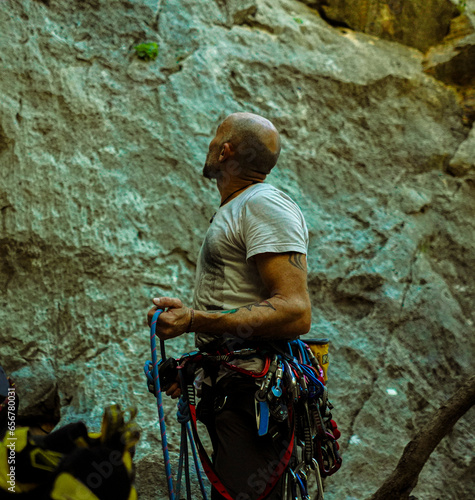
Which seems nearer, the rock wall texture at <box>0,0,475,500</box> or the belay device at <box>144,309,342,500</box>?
the belay device at <box>144,309,342,500</box>

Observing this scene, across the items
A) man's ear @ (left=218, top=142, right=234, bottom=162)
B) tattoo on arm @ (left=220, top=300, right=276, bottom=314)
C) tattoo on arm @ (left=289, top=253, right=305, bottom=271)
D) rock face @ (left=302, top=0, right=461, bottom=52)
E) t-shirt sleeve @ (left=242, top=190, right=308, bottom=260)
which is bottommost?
tattoo on arm @ (left=220, top=300, right=276, bottom=314)

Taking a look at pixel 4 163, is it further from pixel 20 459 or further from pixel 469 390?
pixel 469 390

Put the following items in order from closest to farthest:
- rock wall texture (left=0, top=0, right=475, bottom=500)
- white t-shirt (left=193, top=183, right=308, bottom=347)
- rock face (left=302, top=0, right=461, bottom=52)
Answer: white t-shirt (left=193, top=183, right=308, bottom=347) → rock wall texture (left=0, top=0, right=475, bottom=500) → rock face (left=302, top=0, right=461, bottom=52)

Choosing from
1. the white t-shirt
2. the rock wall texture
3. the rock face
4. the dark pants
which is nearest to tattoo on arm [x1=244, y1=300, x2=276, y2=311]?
the white t-shirt

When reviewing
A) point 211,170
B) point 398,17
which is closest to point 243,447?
point 211,170

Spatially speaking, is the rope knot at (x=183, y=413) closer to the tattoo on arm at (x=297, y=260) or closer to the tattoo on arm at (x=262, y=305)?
the tattoo on arm at (x=262, y=305)

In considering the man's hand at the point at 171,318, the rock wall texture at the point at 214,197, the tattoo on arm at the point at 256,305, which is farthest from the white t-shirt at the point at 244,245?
the rock wall texture at the point at 214,197

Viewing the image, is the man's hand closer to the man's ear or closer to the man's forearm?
the man's forearm

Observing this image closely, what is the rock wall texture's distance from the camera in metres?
3.76

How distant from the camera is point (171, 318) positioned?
1920 millimetres

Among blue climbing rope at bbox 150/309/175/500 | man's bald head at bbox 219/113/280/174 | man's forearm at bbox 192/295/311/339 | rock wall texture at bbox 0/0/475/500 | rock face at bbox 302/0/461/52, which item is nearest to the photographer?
blue climbing rope at bbox 150/309/175/500

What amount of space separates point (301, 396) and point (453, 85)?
4596 millimetres

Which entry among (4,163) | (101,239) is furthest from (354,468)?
(4,163)

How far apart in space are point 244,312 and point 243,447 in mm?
466
